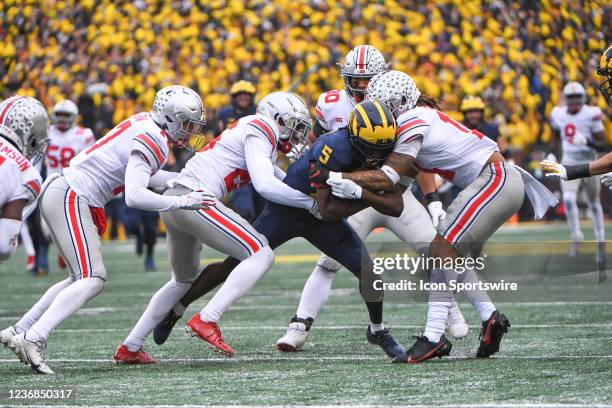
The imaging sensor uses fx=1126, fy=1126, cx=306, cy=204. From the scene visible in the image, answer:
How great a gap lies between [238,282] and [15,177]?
1147mm

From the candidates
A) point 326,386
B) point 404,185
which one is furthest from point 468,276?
point 326,386

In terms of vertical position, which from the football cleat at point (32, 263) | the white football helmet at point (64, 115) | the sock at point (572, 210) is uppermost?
the white football helmet at point (64, 115)

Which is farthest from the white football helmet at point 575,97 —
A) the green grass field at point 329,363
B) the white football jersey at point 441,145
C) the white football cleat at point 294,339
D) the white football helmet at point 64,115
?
the white football cleat at point 294,339

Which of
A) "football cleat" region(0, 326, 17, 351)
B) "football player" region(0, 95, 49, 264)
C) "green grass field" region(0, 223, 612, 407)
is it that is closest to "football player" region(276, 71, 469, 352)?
"green grass field" region(0, 223, 612, 407)

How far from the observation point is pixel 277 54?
20.9m

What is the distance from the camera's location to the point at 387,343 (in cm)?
567

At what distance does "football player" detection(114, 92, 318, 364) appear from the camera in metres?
5.37

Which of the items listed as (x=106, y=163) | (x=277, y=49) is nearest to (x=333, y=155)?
(x=106, y=163)

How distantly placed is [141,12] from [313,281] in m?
16.3

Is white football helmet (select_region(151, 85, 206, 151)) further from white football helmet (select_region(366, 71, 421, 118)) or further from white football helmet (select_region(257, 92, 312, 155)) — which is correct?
white football helmet (select_region(366, 71, 421, 118))

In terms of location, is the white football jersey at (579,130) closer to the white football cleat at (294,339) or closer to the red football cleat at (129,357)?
the white football cleat at (294,339)

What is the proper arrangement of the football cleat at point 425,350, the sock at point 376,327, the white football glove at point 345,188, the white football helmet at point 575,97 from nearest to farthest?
the white football glove at point 345,188
the football cleat at point 425,350
the sock at point 376,327
the white football helmet at point 575,97

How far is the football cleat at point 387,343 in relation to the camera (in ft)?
18.2

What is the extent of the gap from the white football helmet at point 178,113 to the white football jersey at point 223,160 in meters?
0.14
